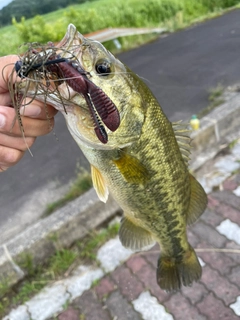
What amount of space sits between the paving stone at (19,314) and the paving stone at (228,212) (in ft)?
6.79

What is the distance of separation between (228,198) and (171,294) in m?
1.30

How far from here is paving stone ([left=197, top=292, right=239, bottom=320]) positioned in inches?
99.1

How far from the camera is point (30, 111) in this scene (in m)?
1.55

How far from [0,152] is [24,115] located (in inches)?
12.7

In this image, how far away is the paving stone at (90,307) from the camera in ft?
8.89

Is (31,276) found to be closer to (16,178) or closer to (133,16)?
(16,178)

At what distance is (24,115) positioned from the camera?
158cm

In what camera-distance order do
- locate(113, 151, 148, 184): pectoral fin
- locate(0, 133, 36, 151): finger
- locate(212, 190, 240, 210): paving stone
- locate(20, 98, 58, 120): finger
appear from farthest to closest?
1. locate(212, 190, 240, 210): paving stone
2. locate(0, 133, 36, 151): finger
3. locate(113, 151, 148, 184): pectoral fin
4. locate(20, 98, 58, 120): finger

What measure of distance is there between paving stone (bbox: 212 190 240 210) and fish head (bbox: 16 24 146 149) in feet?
7.37

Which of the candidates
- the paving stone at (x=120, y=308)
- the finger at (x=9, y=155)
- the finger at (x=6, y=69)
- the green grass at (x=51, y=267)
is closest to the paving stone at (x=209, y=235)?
the green grass at (x=51, y=267)

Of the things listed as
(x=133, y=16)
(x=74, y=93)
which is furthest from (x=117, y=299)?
(x=133, y=16)

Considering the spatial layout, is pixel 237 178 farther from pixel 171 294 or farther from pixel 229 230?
pixel 171 294

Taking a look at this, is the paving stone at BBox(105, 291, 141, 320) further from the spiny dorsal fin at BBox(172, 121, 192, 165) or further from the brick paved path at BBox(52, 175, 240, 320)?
the spiny dorsal fin at BBox(172, 121, 192, 165)

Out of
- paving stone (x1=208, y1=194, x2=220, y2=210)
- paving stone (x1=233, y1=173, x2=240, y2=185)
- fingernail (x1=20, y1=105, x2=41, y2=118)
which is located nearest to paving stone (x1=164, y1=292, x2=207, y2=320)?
paving stone (x1=208, y1=194, x2=220, y2=210)
